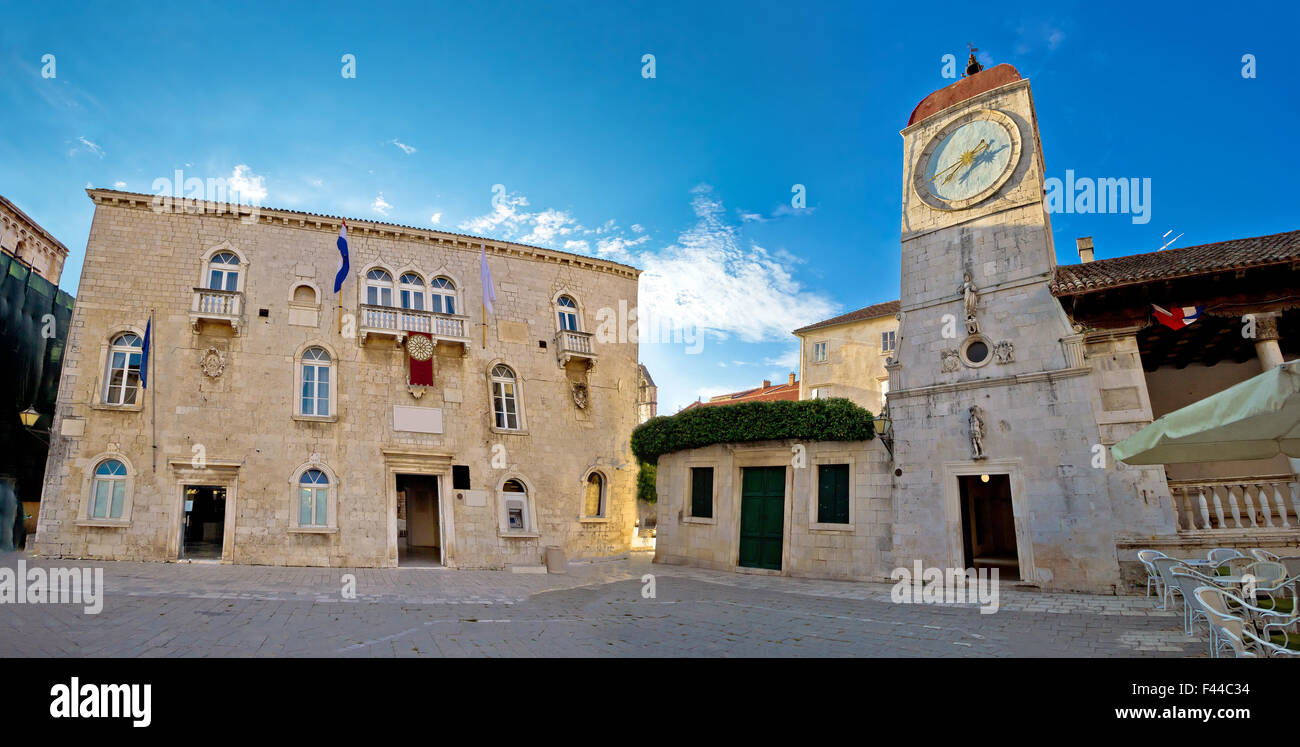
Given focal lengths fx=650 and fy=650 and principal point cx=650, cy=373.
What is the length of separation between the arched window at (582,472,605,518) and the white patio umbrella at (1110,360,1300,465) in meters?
17.5

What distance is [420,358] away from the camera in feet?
70.0

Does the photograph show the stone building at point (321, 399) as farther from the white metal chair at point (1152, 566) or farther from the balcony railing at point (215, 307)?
the white metal chair at point (1152, 566)

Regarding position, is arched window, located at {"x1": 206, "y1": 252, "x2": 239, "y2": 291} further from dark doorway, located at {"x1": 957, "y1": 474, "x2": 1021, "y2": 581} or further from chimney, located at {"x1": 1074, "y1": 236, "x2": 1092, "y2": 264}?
chimney, located at {"x1": 1074, "y1": 236, "x2": 1092, "y2": 264}

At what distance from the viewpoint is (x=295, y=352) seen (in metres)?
20.5

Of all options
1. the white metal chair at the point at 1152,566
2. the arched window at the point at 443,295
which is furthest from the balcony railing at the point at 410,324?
the white metal chair at the point at 1152,566

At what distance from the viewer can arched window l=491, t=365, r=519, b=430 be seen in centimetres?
2244

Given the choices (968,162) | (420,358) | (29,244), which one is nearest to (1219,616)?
(968,162)

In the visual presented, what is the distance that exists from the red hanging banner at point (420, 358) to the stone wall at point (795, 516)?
860 centimetres

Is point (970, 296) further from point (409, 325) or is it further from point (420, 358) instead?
point (409, 325)

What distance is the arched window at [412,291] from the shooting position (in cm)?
2227

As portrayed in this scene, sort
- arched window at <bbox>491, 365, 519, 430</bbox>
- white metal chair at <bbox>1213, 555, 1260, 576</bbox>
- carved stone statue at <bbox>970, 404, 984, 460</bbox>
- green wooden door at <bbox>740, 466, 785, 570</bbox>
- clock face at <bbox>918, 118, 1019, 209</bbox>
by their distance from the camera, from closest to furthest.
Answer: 1. white metal chair at <bbox>1213, 555, 1260, 576</bbox>
2. carved stone statue at <bbox>970, 404, 984, 460</bbox>
3. clock face at <bbox>918, 118, 1019, 209</bbox>
4. green wooden door at <bbox>740, 466, 785, 570</bbox>
5. arched window at <bbox>491, 365, 519, 430</bbox>

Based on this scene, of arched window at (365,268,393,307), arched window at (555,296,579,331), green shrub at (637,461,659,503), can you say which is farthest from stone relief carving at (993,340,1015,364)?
green shrub at (637,461,659,503)

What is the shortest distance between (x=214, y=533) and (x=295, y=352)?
9.62 meters
